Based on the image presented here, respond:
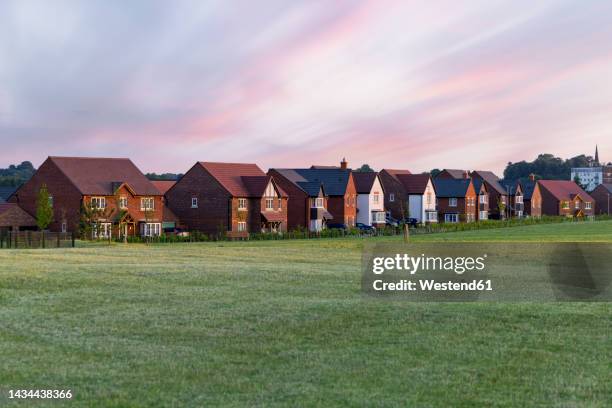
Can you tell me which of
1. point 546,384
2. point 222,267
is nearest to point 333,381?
point 546,384

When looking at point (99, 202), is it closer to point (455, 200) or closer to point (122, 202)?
point (122, 202)

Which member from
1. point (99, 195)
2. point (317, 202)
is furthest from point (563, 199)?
point (99, 195)

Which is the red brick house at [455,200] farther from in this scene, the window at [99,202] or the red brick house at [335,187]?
the window at [99,202]

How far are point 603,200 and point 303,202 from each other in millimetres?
98129

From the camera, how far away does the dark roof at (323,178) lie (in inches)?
4010

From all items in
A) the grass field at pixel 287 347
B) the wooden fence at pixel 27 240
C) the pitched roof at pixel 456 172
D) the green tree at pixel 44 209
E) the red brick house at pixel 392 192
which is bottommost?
the grass field at pixel 287 347

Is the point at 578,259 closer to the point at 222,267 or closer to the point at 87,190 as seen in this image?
the point at 222,267

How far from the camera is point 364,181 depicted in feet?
372

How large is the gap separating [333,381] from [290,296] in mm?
10329

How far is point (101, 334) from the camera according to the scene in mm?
17641

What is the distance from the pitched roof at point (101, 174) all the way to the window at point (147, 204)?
0.68m

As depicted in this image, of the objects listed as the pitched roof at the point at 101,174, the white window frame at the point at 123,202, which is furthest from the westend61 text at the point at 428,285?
the white window frame at the point at 123,202

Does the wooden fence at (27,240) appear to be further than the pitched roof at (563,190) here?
No

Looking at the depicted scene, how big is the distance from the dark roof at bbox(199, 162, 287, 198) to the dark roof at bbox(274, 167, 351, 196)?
588cm
